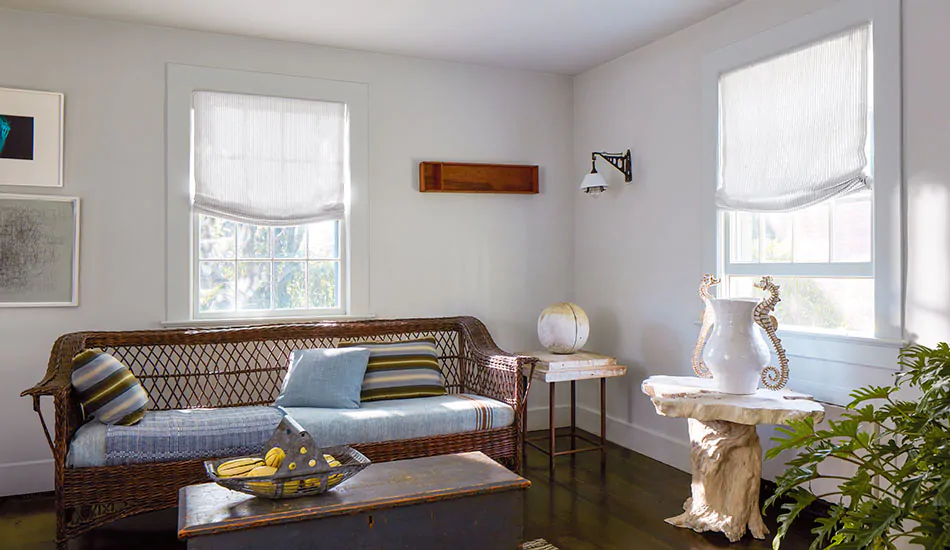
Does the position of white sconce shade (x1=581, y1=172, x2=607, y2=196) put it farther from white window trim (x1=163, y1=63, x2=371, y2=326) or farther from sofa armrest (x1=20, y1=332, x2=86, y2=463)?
sofa armrest (x1=20, y1=332, x2=86, y2=463)

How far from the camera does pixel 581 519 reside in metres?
3.48

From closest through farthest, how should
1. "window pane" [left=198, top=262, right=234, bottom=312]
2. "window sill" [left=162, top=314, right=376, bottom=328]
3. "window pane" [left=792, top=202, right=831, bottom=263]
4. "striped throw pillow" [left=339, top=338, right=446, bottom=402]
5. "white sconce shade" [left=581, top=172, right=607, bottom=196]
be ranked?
"window pane" [left=792, top=202, right=831, bottom=263] → "striped throw pillow" [left=339, top=338, right=446, bottom=402] → "window sill" [left=162, top=314, right=376, bottom=328] → "window pane" [left=198, top=262, right=234, bottom=312] → "white sconce shade" [left=581, top=172, right=607, bottom=196]

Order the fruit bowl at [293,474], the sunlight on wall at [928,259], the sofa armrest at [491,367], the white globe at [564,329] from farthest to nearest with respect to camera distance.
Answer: the white globe at [564,329] → the sofa armrest at [491,367] → the sunlight on wall at [928,259] → the fruit bowl at [293,474]

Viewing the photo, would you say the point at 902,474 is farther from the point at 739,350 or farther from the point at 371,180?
the point at 371,180

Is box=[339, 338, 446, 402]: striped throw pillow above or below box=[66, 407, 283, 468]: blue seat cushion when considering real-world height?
above

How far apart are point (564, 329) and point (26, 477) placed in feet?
10.5

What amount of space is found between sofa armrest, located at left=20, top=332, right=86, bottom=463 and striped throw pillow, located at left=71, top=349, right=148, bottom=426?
0.19ft

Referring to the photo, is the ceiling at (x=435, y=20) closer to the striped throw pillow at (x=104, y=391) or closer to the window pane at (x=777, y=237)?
the window pane at (x=777, y=237)

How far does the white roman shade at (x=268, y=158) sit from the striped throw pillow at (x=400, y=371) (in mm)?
974

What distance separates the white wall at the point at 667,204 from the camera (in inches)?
117

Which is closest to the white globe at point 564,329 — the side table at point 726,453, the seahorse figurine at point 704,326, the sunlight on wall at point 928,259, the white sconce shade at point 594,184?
the white sconce shade at point 594,184

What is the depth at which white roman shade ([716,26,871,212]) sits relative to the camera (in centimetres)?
329

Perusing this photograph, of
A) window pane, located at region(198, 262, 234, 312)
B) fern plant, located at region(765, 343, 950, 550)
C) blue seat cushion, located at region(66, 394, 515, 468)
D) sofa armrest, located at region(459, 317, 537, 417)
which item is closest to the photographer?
fern plant, located at region(765, 343, 950, 550)

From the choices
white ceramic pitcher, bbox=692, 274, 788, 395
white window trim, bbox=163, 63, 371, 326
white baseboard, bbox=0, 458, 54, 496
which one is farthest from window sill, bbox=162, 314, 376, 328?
white ceramic pitcher, bbox=692, 274, 788, 395
